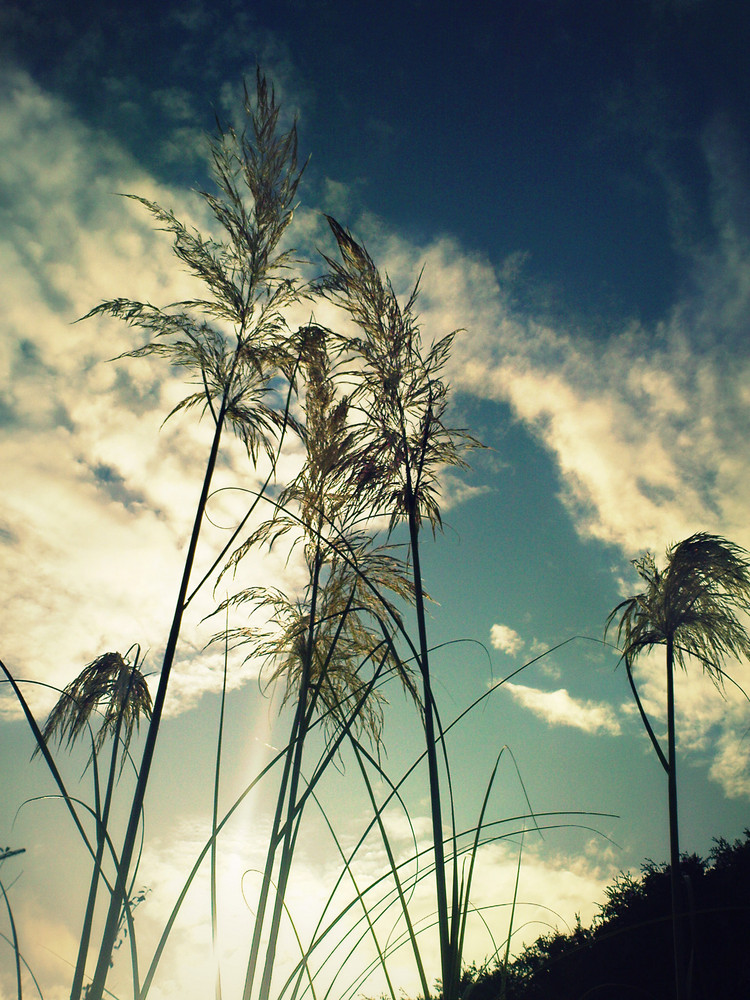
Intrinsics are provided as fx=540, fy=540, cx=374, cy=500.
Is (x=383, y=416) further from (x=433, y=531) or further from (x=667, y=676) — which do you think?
(x=667, y=676)

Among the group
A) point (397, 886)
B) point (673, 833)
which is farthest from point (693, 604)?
point (397, 886)

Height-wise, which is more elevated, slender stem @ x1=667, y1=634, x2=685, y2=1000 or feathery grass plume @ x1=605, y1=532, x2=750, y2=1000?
feathery grass plume @ x1=605, y1=532, x2=750, y2=1000

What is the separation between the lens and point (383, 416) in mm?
2105

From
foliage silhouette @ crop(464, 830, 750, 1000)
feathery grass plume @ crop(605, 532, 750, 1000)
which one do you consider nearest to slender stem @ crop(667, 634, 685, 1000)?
feathery grass plume @ crop(605, 532, 750, 1000)

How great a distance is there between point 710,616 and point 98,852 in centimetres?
433

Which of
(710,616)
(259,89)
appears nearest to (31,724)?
(259,89)

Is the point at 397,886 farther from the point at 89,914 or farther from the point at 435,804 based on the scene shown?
the point at 89,914

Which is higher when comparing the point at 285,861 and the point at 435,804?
the point at 435,804

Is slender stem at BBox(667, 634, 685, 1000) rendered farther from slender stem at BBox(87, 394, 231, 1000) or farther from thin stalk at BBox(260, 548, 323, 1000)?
slender stem at BBox(87, 394, 231, 1000)

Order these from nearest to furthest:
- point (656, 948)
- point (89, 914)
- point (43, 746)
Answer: point (43, 746) < point (89, 914) < point (656, 948)

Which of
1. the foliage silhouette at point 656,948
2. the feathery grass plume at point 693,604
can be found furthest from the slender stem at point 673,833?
the foliage silhouette at point 656,948

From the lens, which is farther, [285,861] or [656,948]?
[656,948]

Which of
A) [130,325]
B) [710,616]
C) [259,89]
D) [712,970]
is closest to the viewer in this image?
[259,89]

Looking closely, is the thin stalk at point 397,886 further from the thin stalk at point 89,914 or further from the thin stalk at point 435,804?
the thin stalk at point 89,914
